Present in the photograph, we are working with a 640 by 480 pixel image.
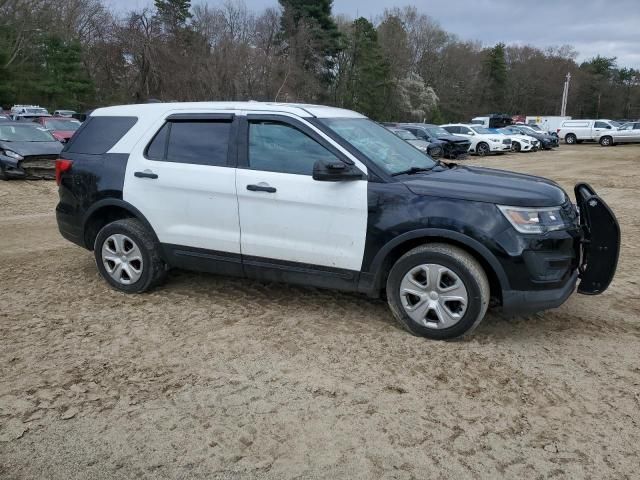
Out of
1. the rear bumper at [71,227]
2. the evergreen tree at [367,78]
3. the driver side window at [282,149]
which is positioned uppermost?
the evergreen tree at [367,78]

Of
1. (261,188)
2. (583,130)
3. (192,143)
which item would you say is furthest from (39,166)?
(583,130)

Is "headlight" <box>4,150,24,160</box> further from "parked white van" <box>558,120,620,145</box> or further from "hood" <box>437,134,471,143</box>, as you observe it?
"parked white van" <box>558,120,620,145</box>

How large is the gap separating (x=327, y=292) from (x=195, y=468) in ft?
8.59

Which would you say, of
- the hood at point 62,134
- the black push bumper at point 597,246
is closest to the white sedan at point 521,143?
the hood at point 62,134

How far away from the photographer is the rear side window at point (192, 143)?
15.4ft

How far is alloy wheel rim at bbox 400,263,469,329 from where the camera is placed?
13.0 feet

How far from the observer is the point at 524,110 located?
91.2 meters

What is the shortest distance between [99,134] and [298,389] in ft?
11.0

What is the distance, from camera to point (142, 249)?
4984 mm

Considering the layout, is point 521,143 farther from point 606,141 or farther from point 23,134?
point 23,134

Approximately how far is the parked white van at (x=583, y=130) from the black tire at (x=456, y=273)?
39.6 meters

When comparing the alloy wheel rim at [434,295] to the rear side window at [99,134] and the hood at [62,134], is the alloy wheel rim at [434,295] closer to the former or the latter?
the rear side window at [99,134]

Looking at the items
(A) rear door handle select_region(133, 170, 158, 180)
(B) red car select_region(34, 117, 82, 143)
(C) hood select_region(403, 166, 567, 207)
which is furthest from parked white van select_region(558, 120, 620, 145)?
→ (A) rear door handle select_region(133, 170, 158, 180)

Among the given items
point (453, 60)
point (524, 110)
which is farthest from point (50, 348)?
point (524, 110)
